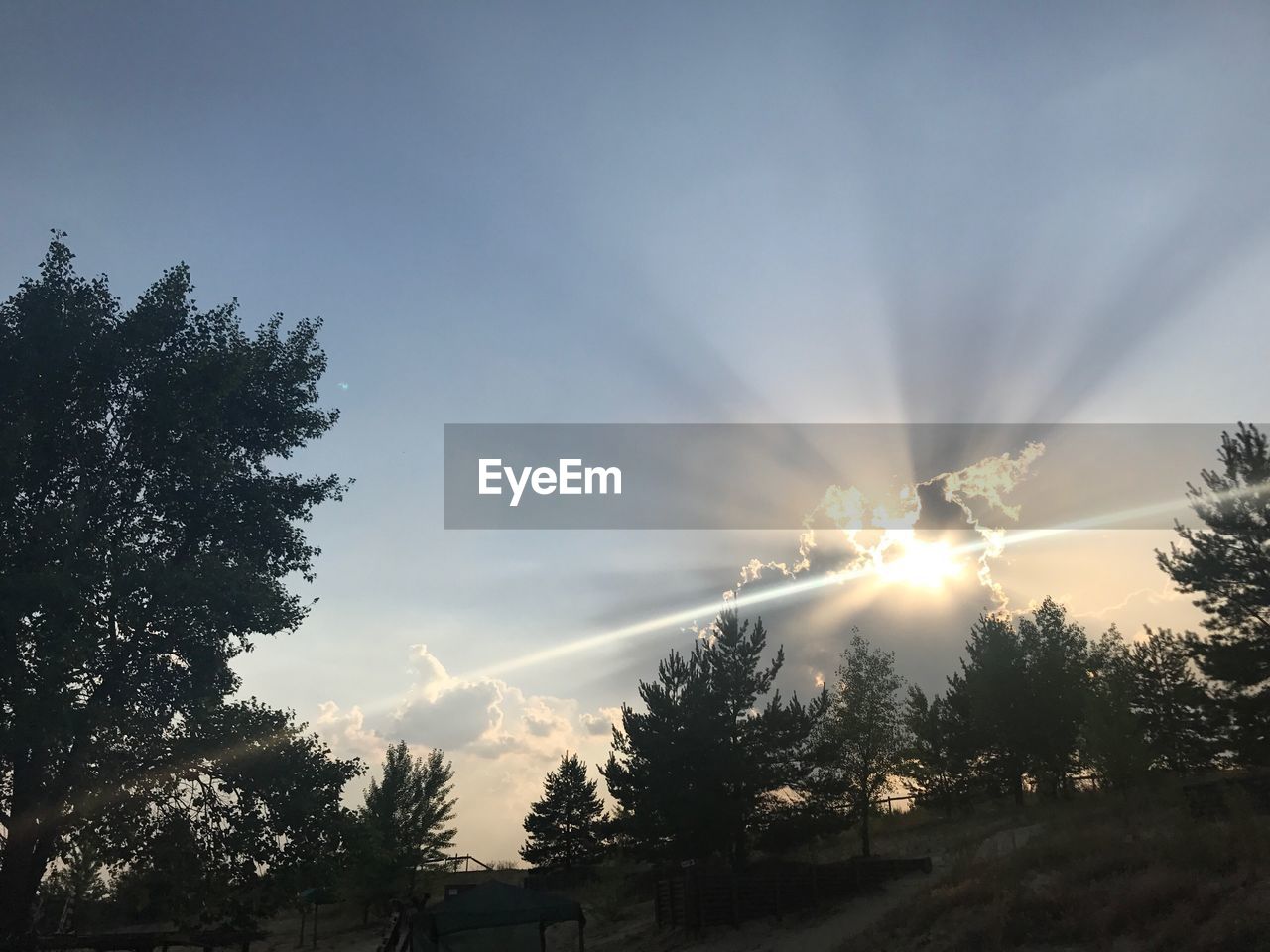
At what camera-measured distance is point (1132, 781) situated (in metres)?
35.0

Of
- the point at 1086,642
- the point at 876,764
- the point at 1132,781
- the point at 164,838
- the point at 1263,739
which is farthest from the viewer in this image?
the point at 1086,642

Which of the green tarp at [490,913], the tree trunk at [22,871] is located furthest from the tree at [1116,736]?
the tree trunk at [22,871]

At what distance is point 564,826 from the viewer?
59.0m

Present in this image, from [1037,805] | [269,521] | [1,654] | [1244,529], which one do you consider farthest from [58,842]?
[1037,805]

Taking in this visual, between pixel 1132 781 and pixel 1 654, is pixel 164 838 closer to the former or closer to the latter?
pixel 1 654

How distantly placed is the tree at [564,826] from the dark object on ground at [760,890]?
26.0 meters

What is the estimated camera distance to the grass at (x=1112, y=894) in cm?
1770

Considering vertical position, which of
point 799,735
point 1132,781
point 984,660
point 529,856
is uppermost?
point 984,660

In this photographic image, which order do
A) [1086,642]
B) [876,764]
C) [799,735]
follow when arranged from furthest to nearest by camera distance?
[1086,642]
[876,764]
[799,735]

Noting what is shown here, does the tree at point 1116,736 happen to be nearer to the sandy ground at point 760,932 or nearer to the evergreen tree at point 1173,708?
the evergreen tree at point 1173,708

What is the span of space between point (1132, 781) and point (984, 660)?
47.0ft

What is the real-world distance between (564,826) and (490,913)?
36.2m

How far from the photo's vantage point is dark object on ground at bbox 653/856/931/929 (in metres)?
32.0

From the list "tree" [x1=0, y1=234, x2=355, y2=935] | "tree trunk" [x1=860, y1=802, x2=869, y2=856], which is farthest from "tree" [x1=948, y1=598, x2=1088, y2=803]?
"tree" [x1=0, y1=234, x2=355, y2=935]
